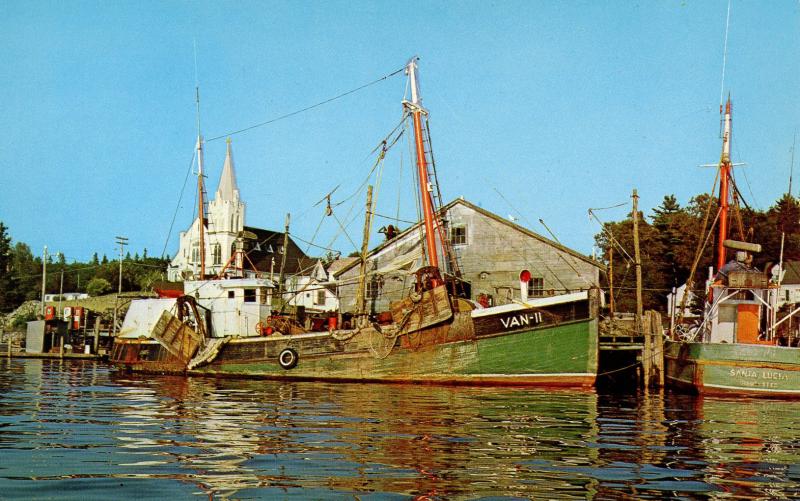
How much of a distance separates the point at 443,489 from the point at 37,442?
6.52 metres

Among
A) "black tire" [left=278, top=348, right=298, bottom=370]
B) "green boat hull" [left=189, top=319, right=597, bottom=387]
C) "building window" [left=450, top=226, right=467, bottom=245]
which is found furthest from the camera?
"building window" [left=450, top=226, right=467, bottom=245]

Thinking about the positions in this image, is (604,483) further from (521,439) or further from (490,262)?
(490,262)

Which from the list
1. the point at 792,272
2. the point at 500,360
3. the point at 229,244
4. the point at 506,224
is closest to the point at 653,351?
the point at 500,360

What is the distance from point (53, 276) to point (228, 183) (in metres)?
34.8

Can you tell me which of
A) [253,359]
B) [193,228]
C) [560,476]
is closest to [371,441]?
[560,476]

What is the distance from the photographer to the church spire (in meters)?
110

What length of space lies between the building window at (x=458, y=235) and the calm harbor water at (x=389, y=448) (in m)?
19.1

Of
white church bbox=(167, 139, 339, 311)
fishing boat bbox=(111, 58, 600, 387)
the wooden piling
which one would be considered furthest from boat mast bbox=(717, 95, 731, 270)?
white church bbox=(167, 139, 339, 311)

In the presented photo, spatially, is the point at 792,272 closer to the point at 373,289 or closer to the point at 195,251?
the point at 373,289

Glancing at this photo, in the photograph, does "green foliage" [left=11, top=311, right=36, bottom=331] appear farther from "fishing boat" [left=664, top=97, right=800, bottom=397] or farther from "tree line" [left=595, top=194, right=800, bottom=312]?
"fishing boat" [left=664, top=97, right=800, bottom=397]

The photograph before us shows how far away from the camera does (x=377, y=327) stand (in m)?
28.1

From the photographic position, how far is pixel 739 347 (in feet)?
80.3

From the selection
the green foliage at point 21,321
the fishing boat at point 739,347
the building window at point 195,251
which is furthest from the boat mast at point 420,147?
the building window at point 195,251

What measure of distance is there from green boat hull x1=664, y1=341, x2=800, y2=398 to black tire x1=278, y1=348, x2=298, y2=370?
47.7 ft
